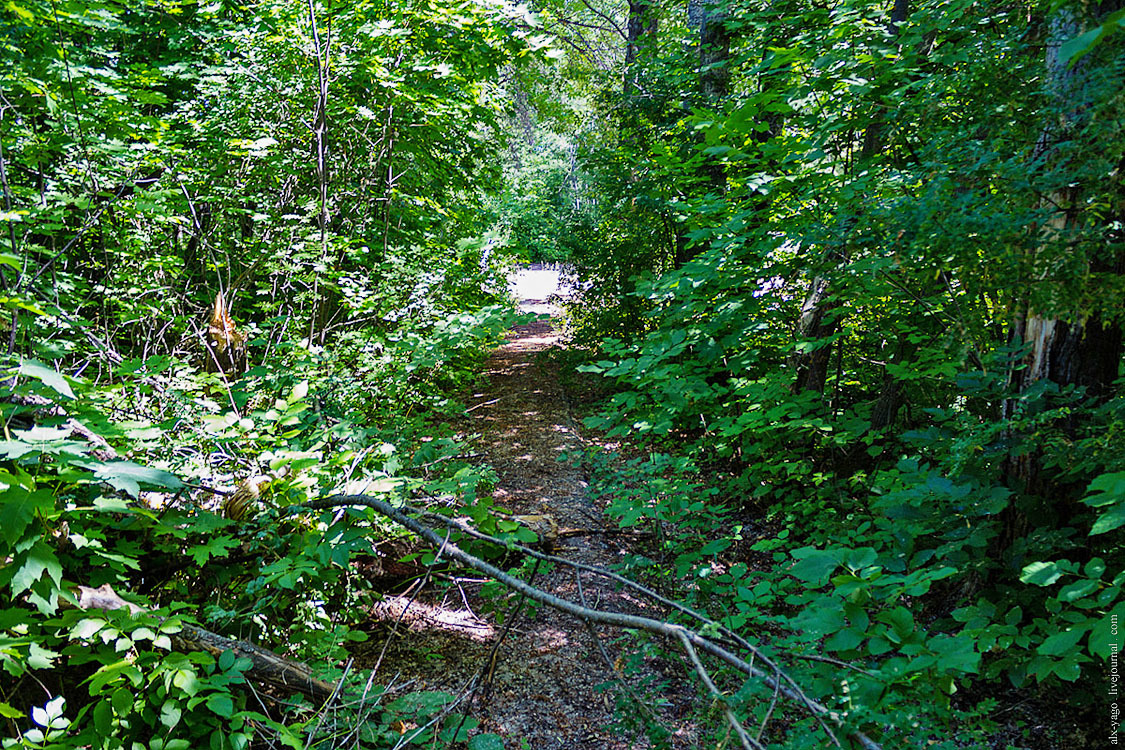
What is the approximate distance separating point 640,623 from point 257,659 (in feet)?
5.87

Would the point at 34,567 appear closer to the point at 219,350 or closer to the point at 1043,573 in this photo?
the point at 219,350

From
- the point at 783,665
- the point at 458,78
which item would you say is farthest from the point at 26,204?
the point at 783,665

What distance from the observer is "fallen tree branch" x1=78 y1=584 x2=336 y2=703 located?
7.62ft

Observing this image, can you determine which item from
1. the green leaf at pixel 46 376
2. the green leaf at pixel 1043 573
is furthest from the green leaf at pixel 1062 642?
the green leaf at pixel 46 376

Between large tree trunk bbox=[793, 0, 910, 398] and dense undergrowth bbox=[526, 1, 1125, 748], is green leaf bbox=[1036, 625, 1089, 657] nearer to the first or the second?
dense undergrowth bbox=[526, 1, 1125, 748]

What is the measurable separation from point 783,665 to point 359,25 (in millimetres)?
5300

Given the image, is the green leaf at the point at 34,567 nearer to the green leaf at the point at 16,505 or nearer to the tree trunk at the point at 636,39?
the green leaf at the point at 16,505

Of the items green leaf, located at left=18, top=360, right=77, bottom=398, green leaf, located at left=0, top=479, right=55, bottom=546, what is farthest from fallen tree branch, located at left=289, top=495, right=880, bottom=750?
green leaf, located at left=18, top=360, right=77, bottom=398

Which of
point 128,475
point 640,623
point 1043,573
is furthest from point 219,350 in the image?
point 1043,573

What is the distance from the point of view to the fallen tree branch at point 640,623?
129 centimetres

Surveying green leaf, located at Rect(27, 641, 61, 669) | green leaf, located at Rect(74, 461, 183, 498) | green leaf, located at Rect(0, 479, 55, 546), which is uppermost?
green leaf, located at Rect(74, 461, 183, 498)

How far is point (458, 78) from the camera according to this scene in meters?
5.36

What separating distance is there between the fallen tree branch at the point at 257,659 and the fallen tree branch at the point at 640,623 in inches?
23.2

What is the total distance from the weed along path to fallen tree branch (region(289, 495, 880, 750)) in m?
0.15
